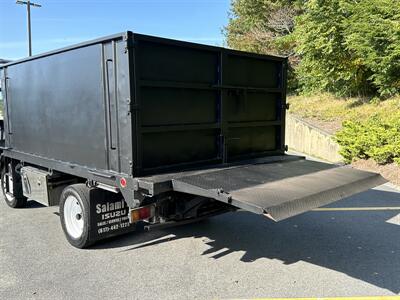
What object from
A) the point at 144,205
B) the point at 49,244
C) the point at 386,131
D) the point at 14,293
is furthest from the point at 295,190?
the point at 386,131

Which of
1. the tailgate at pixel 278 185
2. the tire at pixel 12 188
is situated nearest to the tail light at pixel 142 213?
the tailgate at pixel 278 185

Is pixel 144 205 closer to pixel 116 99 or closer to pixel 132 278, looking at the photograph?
pixel 132 278

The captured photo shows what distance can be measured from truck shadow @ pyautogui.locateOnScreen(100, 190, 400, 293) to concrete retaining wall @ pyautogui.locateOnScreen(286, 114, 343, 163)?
6.86 m

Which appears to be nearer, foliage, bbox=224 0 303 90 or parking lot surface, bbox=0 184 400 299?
parking lot surface, bbox=0 184 400 299

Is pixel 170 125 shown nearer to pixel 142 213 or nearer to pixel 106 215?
pixel 142 213

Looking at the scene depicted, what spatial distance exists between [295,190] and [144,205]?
163 centimetres

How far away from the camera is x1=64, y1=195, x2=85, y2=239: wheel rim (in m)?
5.18

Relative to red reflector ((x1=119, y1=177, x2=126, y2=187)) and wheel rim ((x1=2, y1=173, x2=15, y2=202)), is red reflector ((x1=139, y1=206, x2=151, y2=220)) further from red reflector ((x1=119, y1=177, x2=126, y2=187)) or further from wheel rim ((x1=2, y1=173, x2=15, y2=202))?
wheel rim ((x1=2, y1=173, x2=15, y2=202))

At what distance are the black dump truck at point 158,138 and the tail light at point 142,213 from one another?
0.01m

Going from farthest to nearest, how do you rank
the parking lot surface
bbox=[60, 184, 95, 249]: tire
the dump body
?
bbox=[60, 184, 95, 249]: tire, the dump body, the parking lot surface

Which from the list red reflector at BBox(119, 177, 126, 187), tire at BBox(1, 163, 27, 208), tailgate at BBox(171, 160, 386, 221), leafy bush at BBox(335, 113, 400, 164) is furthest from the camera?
leafy bush at BBox(335, 113, 400, 164)

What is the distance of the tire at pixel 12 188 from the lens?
23.0ft

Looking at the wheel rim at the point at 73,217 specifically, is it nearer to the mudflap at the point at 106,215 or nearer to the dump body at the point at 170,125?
the mudflap at the point at 106,215

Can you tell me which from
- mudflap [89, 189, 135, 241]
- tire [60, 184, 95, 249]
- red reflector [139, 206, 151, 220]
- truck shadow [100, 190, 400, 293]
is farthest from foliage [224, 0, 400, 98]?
tire [60, 184, 95, 249]
